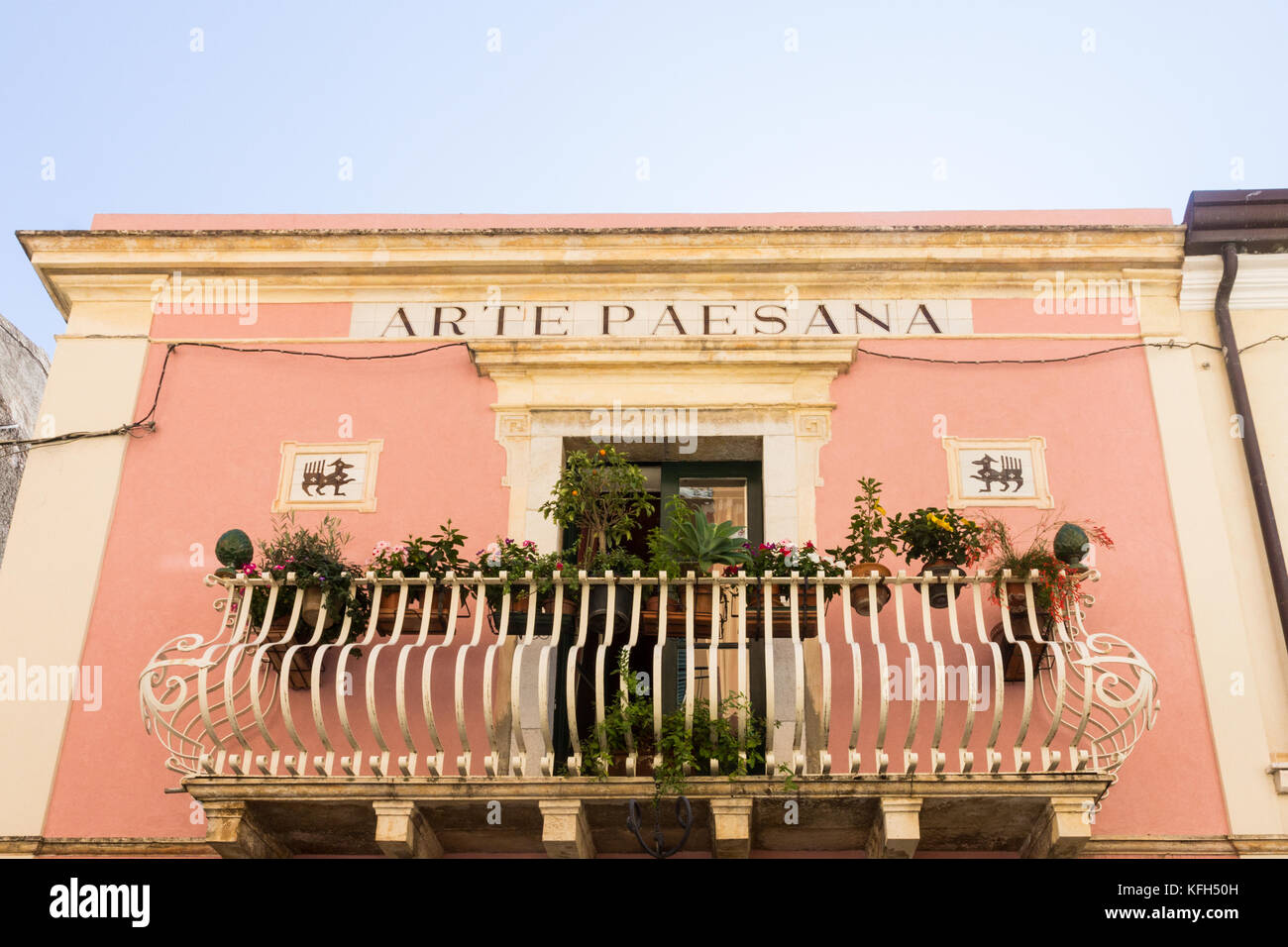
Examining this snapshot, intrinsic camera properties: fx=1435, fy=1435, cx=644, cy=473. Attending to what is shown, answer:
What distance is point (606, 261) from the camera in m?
8.55

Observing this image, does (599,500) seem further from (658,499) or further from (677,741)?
(677,741)

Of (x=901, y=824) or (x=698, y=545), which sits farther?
(x=698, y=545)

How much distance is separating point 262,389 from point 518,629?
2397 millimetres

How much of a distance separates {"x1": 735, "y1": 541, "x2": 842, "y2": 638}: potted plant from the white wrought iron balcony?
0.02m

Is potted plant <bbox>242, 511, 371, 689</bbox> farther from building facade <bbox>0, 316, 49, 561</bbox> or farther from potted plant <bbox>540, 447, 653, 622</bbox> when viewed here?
building facade <bbox>0, 316, 49, 561</bbox>

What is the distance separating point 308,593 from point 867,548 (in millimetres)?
2746

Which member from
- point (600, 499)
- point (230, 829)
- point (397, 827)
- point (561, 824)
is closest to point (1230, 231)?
point (600, 499)

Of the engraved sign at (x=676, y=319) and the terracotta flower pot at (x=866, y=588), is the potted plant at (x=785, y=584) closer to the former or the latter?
the terracotta flower pot at (x=866, y=588)

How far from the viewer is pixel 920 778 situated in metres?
6.20

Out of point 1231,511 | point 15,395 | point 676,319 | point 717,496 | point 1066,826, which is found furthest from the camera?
point 15,395

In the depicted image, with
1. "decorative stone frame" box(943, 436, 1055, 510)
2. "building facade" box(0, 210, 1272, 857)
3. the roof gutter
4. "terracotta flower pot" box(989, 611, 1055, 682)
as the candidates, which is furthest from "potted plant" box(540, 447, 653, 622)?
the roof gutter

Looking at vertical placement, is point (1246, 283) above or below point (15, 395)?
below

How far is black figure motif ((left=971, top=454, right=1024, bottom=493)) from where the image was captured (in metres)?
7.81

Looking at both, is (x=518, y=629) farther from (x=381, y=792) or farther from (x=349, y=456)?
(x=349, y=456)
